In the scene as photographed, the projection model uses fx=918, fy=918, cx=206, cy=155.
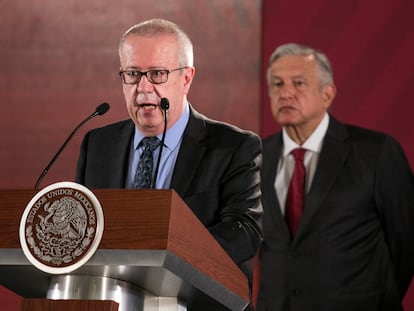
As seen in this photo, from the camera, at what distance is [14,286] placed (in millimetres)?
1954

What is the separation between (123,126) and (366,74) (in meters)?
1.98

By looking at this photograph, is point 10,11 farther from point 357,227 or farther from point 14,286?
point 14,286

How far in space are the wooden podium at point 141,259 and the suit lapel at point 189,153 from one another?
0.42 meters

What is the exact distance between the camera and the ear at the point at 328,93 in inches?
157

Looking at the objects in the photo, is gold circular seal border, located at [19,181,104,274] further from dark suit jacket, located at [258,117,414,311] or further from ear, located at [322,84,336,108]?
ear, located at [322,84,336,108]

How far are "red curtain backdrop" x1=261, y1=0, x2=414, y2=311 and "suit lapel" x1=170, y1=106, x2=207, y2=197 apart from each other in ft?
5.83

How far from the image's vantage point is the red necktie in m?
3.68

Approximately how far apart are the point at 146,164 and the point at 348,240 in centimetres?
139

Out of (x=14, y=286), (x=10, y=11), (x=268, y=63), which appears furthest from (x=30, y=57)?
(x=14, y=286)

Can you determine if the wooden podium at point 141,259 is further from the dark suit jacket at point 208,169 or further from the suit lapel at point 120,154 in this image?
the suit lapel at point 120,154

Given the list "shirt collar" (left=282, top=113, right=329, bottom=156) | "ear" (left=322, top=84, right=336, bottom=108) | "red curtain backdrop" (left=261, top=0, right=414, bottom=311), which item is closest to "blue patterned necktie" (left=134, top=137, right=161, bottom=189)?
Result: "shirt collar" (left=282, top=113, right=329, bottom=156)

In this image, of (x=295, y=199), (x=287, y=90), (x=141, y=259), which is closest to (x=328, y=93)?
(x=287, y=90)

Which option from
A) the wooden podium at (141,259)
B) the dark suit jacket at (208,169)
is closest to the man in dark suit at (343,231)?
the dark suit jacket at (208,169)

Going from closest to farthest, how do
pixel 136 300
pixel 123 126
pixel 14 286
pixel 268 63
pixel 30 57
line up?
pixel 136 300
pixel 14 286
pixel 123 126
pixel 268 63
pixel 30 57
